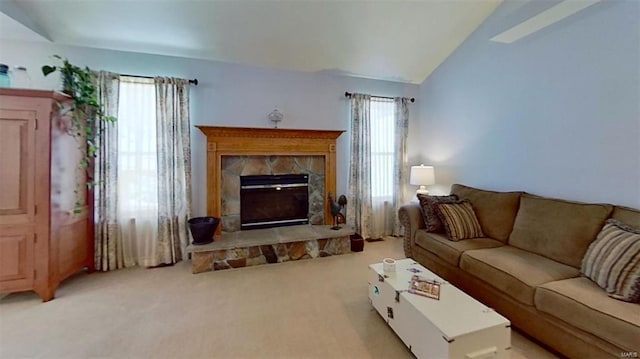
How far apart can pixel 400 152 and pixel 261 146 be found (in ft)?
7.33

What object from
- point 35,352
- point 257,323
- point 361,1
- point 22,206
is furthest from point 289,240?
point 361,1

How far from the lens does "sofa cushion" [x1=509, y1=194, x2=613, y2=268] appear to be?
85.8 inches

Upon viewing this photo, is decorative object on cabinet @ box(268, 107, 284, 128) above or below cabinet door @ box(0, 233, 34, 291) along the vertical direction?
above

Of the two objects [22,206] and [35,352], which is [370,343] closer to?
[35,352]

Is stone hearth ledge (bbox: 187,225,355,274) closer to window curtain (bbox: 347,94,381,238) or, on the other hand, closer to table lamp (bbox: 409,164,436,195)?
window curtain (bbox: 347,94,381,238)

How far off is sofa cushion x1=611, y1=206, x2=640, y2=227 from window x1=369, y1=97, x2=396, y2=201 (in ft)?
8.66

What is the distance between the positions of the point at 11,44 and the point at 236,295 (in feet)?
11.7

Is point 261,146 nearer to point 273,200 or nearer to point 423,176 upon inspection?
point 273,200

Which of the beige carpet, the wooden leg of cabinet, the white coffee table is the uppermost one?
the white coffee table

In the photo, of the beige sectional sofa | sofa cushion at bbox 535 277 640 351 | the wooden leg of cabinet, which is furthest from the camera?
the wooden leg of cabinet

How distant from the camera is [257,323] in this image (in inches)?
86.3

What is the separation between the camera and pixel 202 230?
10.6 ft

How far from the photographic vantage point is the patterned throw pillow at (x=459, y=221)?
2842 millimetres

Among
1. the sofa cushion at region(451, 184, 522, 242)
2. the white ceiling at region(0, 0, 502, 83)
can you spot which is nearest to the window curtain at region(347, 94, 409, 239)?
the white ceiling at region(0, 0, 502, 83)
